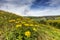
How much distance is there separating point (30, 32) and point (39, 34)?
49 cm

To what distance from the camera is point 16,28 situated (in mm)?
8570

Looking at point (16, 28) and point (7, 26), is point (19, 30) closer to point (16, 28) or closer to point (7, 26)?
point (16, 28)

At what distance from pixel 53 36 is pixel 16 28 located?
2.14 m

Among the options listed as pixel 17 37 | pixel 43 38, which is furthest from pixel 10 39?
pixel 43 38

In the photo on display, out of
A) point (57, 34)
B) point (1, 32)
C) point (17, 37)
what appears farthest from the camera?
point (57, 34)

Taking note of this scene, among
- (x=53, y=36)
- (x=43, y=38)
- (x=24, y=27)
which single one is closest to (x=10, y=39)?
(x=24, y=27)

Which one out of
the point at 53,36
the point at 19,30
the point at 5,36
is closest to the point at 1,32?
the point at 5,36

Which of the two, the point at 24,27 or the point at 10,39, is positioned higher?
the point at 24,27

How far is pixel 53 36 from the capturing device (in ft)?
30.4

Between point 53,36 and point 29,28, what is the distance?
154 centimetres

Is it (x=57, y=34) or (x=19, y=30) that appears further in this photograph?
(x=57, y=34)

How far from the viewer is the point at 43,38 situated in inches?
331

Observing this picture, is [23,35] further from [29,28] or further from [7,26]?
[7,26]

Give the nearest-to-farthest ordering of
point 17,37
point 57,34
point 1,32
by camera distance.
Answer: point 17,37, point 1,32, point 57,34
